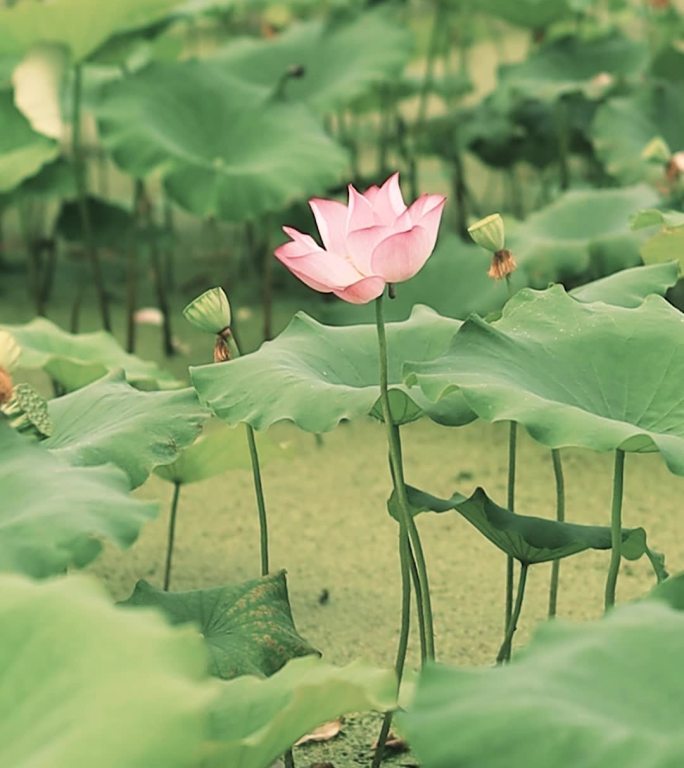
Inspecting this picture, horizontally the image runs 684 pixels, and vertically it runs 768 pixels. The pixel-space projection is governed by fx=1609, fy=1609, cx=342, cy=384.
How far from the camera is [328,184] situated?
2.39m

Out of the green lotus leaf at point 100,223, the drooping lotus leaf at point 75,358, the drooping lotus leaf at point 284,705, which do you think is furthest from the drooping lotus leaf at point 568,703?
the green lotus leaf at point 100,223

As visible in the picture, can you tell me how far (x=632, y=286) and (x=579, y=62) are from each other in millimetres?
1662

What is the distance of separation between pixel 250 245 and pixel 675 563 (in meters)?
1.42

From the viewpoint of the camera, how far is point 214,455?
161 cm

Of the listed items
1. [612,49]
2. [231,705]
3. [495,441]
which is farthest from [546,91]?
[231,705]

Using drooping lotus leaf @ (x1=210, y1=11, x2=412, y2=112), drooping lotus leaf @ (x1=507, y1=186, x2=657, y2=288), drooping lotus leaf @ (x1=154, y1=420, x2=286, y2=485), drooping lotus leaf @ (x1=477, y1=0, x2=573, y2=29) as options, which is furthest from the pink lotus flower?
drooping lotus leaf @ (x1=477, y1=0, x2=573, y2=29)

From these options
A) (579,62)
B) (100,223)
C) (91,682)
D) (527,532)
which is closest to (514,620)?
(527,532)

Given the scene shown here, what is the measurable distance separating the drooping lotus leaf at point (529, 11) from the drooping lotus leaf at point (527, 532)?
1808 mm

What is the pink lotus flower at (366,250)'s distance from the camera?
114 centimetres

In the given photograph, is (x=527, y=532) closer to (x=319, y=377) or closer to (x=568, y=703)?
(x=319, y=377)

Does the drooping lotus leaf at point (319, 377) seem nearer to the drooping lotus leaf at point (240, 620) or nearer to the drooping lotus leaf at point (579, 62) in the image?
the drooping lotus leaf at point (240, 620)

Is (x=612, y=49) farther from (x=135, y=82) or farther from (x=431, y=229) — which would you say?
(x=431, y=229)

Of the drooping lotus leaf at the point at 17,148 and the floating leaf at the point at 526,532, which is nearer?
the floating leaf at the point at 526,532

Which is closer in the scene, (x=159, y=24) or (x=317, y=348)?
(x=317, y=348)
